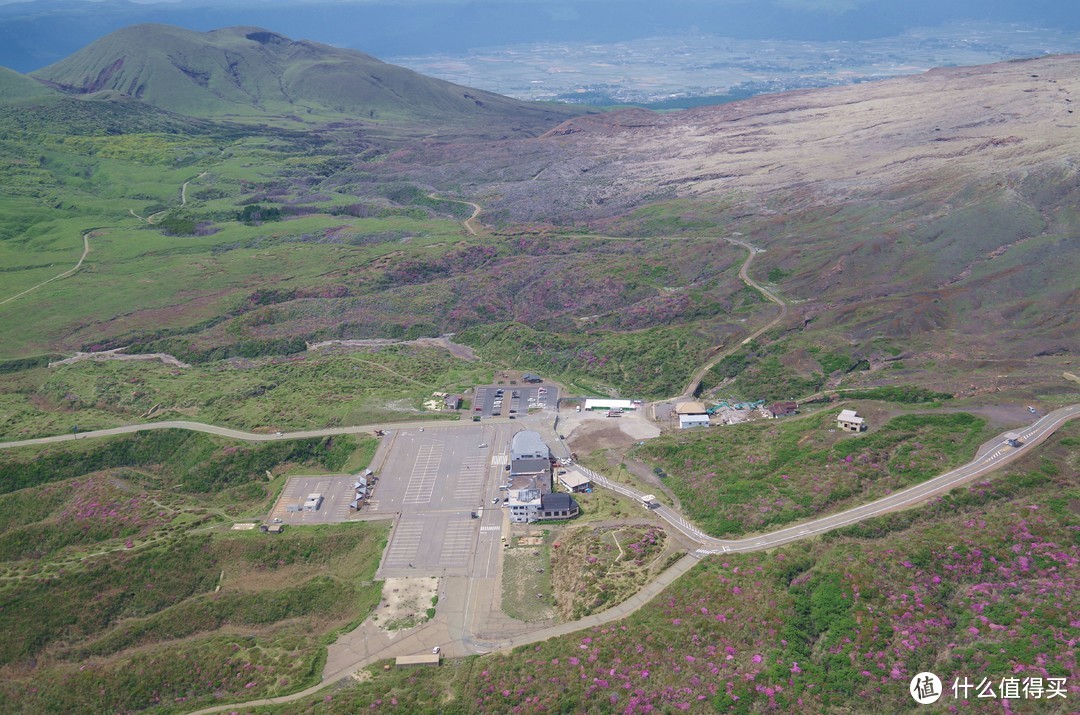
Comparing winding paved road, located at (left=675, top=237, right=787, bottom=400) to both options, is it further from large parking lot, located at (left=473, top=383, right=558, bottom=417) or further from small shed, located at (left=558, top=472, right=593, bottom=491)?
small shed, located at (left=558, top=472, right=593, bottom=491)

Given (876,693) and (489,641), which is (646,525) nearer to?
(489,641)

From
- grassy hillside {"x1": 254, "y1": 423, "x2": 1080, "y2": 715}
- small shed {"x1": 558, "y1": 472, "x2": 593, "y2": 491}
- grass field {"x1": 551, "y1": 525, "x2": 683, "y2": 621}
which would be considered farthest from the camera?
small shed {"x1": 558, "y1": 472, "x2": 593, "y2": 491}

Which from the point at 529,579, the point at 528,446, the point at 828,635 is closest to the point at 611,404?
the point at 528,446

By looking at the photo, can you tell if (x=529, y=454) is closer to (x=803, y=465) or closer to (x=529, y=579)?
(x=529, y=579)

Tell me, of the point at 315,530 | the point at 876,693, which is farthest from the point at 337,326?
the point at 876,693

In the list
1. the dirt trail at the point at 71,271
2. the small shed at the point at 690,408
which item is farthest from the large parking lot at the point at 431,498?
the dirt trail at the point at 71,271

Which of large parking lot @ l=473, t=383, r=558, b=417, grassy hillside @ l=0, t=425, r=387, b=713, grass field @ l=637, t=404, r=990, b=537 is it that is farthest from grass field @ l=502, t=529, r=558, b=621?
large parking lot @ l=473, t=383, r=558, b=417
